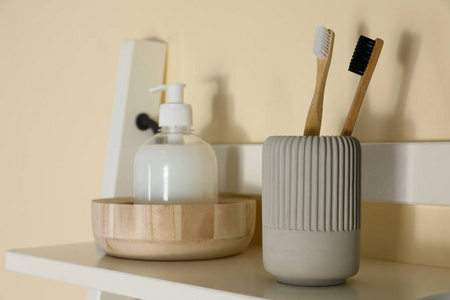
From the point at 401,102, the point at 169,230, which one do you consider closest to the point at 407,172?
the point at 401,102

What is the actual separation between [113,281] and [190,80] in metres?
0.25

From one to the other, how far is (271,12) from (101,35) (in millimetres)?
251

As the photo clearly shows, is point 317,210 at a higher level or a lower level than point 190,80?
lower

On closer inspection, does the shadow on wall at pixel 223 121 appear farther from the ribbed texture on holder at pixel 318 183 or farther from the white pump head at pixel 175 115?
the ribbed texture on holder at pixel 318 183

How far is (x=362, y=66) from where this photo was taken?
411 mm

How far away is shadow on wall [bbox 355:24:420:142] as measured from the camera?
1.44ft

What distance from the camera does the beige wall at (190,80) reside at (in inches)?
17.5

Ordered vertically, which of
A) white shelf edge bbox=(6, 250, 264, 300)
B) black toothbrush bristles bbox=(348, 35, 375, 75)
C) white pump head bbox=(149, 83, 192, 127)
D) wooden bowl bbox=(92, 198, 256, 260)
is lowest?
white shelf edge bbox=(6, 250, 264, 300)

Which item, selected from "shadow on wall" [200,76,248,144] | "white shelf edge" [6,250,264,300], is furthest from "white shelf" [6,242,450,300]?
"shadow on wall" [200,76,248,144]

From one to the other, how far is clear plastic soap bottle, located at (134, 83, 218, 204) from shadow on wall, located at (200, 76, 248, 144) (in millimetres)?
59

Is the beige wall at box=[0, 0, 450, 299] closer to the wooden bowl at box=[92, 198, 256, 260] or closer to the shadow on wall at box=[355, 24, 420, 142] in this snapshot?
the shadow on wall at box=[355, 24, 420, 142]

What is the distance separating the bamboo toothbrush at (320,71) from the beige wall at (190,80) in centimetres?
7

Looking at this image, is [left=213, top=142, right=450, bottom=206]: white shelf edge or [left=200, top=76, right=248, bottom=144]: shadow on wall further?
[left=200, top=76, right=248, bottom=144]: shadow on wall

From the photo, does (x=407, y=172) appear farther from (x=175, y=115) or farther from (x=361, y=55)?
(x=175, y=115)
